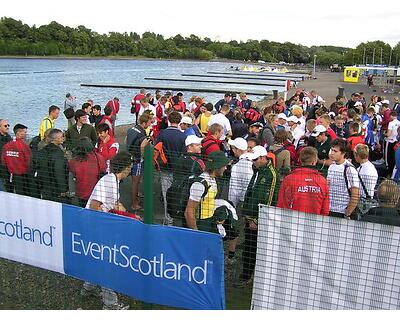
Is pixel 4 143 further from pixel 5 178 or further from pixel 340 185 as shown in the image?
pixel 340 185

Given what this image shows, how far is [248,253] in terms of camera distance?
488 centimetres

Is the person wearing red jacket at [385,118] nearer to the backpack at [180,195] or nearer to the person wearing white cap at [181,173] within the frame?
the person wearing white cap at [181,173]

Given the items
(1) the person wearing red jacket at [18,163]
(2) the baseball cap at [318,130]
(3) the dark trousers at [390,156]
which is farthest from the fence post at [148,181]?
(3) the dark trousers at [390,156]

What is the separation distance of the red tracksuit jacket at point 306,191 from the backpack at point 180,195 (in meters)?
0.85

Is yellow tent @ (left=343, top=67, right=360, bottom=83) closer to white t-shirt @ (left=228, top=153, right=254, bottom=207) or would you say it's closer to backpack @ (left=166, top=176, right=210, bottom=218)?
white t-shirt @ (left=228, top=153, right=254, bottom=207)

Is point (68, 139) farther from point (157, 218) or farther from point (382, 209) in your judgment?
point (382, 209)

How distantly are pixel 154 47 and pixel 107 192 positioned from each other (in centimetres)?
15939

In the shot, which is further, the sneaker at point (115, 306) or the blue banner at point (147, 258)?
the sneaker at point (115, 306)

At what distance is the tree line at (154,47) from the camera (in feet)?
379

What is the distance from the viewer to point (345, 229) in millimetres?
3797

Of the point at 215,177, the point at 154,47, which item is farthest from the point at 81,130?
the point at 154,47

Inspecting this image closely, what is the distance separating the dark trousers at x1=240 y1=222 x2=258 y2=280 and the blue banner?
726 mm
